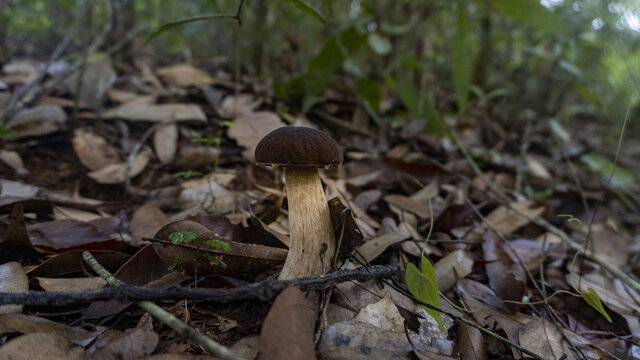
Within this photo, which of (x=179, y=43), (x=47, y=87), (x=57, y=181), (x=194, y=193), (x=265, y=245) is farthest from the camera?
(x=179, y=43)

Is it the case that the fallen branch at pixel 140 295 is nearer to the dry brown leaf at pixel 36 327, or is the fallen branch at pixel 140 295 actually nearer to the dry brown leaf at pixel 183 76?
the dry brown leaf at pixel 36 327

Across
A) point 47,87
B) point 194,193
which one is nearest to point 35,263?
point 194,193

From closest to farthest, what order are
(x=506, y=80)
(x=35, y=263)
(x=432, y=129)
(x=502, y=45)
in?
1. (x=35, y=263)
2. (x=432, y=129)
3. (x=506, y=80)
4. (x=502, y=45)

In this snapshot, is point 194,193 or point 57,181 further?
point 57,181

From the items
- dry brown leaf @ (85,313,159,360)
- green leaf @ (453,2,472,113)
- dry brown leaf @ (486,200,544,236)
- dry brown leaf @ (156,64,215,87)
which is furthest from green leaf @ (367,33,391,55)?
dry brown leaf @ (85,313,159,360)

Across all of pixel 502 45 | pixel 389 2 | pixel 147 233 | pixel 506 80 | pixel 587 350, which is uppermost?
pixel 389 2

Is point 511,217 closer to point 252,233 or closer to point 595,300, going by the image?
point 595,300

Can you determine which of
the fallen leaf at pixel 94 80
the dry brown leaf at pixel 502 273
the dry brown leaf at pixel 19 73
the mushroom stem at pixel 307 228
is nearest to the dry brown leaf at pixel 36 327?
the mushroom stem at pixel 307 228

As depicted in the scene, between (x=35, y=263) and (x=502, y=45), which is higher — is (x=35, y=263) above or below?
below

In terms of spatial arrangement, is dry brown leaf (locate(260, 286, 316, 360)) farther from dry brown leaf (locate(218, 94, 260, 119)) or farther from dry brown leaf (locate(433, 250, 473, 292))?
dry brown leaf (locate(218, 94, 260, 119))

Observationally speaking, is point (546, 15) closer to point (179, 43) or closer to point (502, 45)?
point (179, 43)
